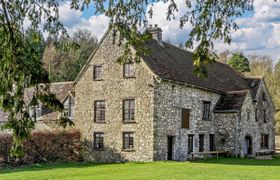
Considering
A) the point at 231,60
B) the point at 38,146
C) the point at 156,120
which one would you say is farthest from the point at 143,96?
the point at 231,60

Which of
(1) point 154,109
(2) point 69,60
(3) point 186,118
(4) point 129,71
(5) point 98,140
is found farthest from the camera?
(2) point 69,60

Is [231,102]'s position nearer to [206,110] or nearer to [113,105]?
[206,110]

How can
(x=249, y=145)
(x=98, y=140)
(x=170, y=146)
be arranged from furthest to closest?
(x=249, y=145), (x=98, y=140), (x=170, y=146)

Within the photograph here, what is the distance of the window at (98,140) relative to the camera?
114 ft

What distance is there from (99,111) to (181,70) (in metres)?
7.01

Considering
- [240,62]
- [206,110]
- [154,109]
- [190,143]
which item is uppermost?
[240,62]

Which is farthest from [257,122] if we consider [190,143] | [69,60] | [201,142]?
[69,60]

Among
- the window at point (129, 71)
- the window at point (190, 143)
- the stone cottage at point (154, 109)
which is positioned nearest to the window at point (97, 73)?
the stone cottage at point (154, 109)

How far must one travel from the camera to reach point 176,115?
1336 inches

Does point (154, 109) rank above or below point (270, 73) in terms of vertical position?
below

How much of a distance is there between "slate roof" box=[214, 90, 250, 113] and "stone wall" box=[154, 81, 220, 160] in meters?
2.25

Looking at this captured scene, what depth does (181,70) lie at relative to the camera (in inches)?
1437

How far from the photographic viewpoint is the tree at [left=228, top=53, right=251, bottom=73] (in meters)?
80.4

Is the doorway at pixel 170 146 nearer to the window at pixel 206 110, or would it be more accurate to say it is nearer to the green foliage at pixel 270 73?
the window at pixel 206 110
